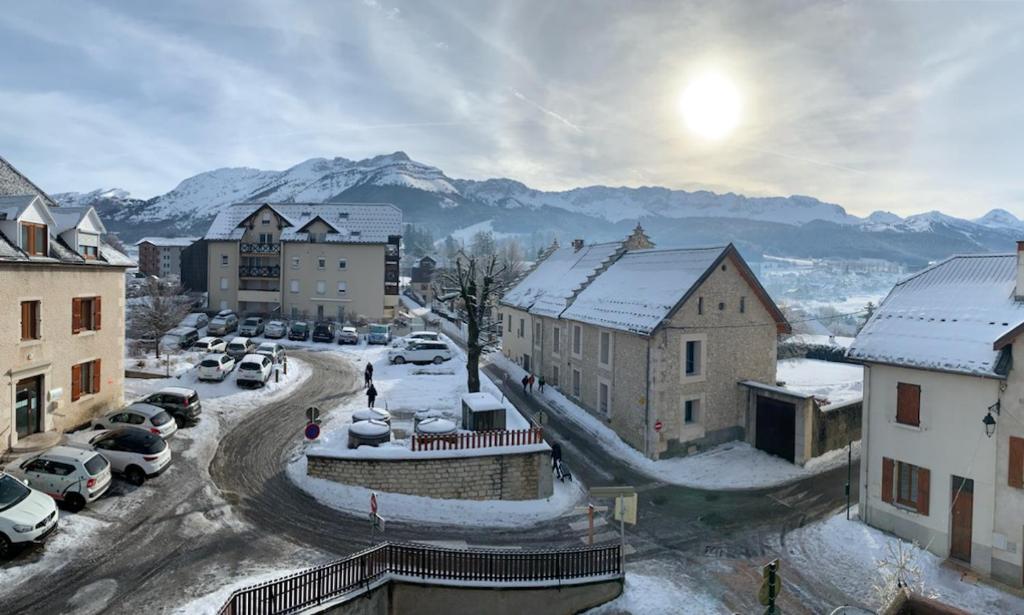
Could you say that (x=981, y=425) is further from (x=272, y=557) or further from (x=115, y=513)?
(x=115, y=513)

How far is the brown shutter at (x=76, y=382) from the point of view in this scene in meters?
23.6

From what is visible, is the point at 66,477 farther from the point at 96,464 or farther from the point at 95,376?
the point at 95,376

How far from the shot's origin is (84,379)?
24.6 meters

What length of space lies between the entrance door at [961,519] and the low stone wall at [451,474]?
1322 cm

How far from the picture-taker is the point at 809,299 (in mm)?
164500

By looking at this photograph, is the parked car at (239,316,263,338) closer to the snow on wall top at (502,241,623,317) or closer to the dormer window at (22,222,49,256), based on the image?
the snow on wall top at (502,241,623,317)

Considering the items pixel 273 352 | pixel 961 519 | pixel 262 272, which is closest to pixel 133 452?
pixel 273 352

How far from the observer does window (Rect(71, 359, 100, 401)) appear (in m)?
23.8

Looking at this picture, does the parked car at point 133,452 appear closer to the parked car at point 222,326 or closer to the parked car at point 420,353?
the parked car at point 420,353

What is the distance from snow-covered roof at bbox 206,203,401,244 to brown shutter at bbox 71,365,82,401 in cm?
3610

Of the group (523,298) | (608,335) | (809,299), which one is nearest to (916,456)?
(608,335)

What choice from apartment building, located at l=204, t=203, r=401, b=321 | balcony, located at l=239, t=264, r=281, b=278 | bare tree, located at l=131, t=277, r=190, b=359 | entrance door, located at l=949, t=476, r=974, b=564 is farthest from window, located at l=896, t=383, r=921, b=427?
balcony, located at l=239, t=264, r=281, b=278

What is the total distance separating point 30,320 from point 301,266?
3821 centimetres

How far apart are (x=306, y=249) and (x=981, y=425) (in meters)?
55.4
